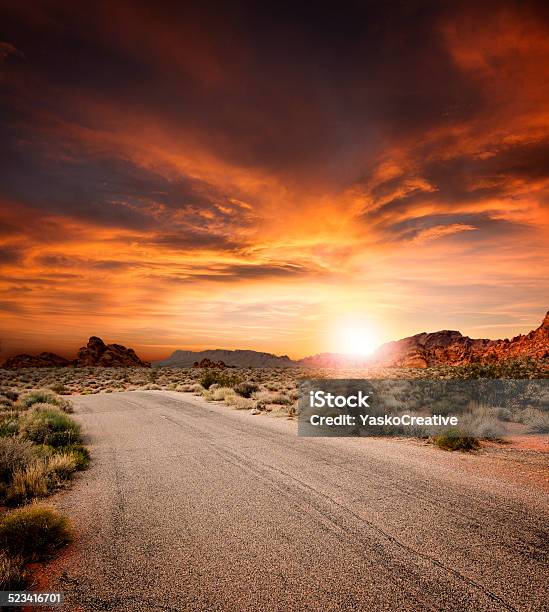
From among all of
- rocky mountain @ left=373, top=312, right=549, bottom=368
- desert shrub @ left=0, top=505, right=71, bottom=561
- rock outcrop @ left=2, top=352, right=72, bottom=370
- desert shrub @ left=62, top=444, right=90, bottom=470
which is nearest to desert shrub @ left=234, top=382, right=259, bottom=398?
desert shrub @ left=62, top=444, right=90, bottom=470

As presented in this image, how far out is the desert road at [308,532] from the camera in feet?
13.1

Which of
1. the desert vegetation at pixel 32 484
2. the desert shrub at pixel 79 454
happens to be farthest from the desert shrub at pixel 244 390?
the desert shrub at pixel 79 454

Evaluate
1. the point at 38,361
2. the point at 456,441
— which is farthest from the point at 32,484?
the point at 38,361

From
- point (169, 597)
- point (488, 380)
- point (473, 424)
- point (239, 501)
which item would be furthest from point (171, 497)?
point (488, 380)

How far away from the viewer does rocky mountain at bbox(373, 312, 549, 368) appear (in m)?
99.6

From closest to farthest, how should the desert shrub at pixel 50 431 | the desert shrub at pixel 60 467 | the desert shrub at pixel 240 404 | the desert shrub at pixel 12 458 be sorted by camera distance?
the desert shrub at pixel 12 458 → the desert shrub at pixel 60 467 → the desert shrub at pixel 50 431 → the desert shrub at pixel 240 404

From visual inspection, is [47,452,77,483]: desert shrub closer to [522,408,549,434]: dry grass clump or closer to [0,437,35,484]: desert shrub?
[0,437,35,484]: desert shrub

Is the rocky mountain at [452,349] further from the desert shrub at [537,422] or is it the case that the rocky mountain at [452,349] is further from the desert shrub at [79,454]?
the desert shrub at [79,454]

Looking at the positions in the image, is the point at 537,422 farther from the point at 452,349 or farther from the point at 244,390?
the point at 452,349

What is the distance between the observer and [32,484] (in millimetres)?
7082

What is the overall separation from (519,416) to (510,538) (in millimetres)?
11880

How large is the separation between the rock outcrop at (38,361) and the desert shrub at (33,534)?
146544 millimetres

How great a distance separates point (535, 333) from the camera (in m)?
106

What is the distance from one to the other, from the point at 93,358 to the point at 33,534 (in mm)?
153941
